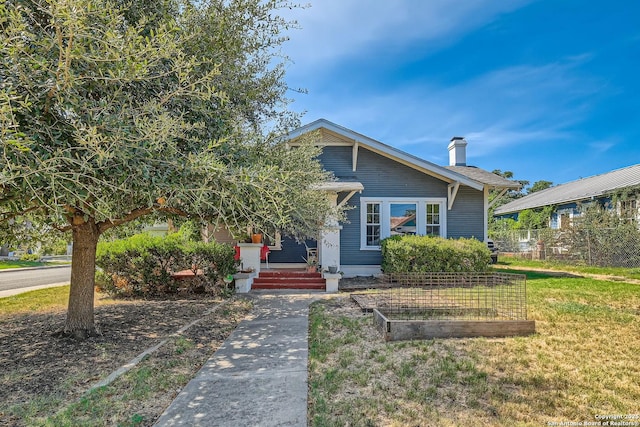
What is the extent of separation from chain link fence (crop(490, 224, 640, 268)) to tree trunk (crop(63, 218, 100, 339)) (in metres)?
18.0

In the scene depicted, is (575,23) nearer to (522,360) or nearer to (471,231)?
(471,231)

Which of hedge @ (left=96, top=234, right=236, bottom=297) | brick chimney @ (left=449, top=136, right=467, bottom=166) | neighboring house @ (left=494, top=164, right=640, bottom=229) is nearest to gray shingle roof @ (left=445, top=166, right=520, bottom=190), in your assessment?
brick chimney @ (left=449, top=136, right=467, bottom=166)

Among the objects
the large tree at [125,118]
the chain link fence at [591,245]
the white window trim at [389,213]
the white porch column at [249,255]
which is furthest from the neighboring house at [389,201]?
the large tree at [125,118]

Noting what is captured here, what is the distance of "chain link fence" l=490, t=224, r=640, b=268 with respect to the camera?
14344 millimetres

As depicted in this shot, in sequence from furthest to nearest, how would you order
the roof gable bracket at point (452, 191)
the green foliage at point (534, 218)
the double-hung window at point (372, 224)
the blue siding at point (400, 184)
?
the green foliage at point (534, 218) < the blue siding at point (400, 184) < the double-hung window at point (372, 224) < the roof gable bracket at point (452, 191)

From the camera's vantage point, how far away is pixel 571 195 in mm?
20578

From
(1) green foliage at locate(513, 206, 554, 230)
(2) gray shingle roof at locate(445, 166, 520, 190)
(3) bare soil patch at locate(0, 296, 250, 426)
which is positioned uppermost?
(2) gray shingle roof at locate(445, 166, 520, 190)

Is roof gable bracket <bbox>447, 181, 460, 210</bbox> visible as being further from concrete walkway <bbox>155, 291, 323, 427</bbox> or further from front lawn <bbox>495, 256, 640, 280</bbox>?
concrete walkway <bbox>155, 291, 323, 427</bbox>

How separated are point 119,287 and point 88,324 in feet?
13.5

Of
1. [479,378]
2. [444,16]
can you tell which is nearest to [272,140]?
[479,378]

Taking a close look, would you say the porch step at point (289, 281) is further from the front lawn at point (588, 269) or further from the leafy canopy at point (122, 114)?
the front lawn at point (588, 269)

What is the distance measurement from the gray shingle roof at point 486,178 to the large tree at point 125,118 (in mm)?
9510

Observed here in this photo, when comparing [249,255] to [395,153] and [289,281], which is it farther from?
[395,153]

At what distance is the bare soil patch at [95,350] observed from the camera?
3.51m
